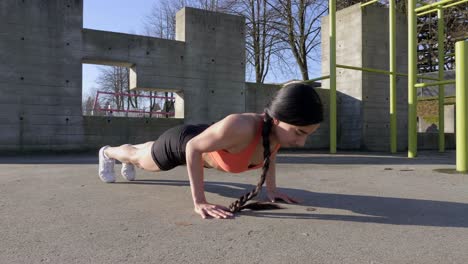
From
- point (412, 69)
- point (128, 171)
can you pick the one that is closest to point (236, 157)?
point (128, 171)

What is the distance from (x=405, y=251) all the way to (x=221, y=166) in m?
1.23

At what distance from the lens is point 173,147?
276cm

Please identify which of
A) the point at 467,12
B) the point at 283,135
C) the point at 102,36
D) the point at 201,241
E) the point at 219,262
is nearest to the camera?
the point at 219,262

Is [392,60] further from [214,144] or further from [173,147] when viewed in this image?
[214,144]

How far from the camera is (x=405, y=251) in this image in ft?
5.73

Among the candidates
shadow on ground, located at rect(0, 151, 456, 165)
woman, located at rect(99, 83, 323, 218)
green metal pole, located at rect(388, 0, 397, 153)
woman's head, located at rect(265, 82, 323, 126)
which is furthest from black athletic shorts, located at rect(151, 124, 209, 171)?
green metal pole, located at rect(388, 0, 397, 153)

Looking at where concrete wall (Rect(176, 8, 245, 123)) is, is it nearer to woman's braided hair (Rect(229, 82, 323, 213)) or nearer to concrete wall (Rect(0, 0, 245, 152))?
concrete wall (Rect(0, 0, 245, 152))

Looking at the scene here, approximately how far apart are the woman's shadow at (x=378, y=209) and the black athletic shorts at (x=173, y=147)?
0.60 m

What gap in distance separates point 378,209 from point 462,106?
122 inches

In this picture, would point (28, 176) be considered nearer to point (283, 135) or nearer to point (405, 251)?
point (283, 135)

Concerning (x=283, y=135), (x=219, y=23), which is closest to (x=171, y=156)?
(x=283, y=135)

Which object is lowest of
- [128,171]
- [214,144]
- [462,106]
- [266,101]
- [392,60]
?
[128,171]

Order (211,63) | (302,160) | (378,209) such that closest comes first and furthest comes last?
1. (378,209)
2. (302,160)
3. (211,63)

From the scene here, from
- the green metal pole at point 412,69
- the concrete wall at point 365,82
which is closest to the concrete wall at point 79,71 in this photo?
the concrete wall at point 365,82
